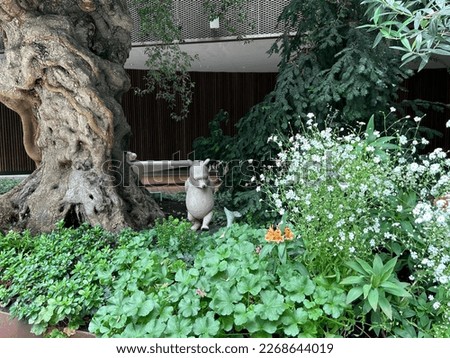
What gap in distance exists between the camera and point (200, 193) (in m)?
4.29

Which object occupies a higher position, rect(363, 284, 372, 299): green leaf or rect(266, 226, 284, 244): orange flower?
rect(266, 226, 284, 244): orange flower

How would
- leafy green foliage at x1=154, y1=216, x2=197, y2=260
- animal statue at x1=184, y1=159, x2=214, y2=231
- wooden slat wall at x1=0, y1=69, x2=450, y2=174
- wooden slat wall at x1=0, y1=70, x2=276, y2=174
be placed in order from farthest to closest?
wooden slat wall at x1=0, y1=69, x2=450, y2=174 < wooden slat wall at x1=0, y1=70, x2=276, y2=174 < animal statue at x1=184, y1=159, x2=214, y2=231 < leafy green foliage at x1=154, y1=216, x2=197, y2=260

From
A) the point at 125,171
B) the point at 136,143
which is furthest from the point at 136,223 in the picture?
the point at 136,143

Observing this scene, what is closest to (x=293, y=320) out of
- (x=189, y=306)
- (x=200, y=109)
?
(x=189, y=306)

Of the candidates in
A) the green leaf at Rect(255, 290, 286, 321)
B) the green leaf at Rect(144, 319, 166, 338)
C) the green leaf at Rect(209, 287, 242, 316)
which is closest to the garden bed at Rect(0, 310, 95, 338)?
the green leaf at Rect(144, 319, 166, 338)

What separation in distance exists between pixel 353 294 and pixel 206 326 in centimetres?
74

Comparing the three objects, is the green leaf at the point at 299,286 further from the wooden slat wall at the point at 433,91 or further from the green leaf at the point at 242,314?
the wooden slat wall at the point at 433,91

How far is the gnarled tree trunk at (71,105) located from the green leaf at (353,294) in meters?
2.34

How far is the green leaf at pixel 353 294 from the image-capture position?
7.32 ft

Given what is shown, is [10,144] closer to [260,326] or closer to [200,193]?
[200,193]

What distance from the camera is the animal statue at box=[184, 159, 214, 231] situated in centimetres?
424

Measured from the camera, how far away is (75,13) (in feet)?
13.8

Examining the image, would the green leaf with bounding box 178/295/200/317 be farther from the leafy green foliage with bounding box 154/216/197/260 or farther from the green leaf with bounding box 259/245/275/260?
the leafy green foliage with bounding box 154/216/197/260

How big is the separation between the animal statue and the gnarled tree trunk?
21.8 inches
